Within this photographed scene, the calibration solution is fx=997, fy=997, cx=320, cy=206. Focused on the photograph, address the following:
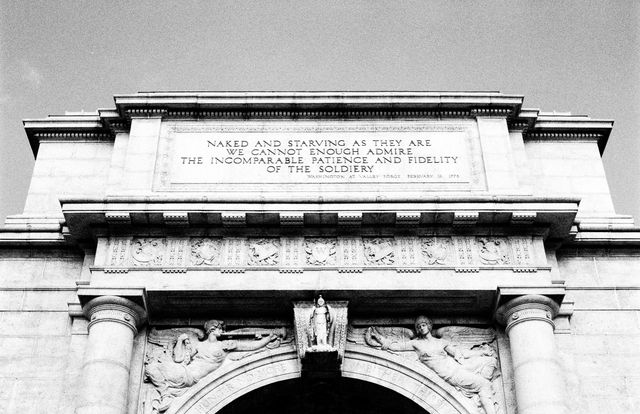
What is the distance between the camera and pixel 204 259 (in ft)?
69.2

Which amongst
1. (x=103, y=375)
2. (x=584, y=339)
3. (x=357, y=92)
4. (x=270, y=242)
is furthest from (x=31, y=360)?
(x=584, y=339)

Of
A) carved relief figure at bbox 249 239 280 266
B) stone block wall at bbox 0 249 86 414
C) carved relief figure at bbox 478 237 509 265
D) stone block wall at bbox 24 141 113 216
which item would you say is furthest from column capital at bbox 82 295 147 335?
carved relief figure at bbox 478 237 509 265

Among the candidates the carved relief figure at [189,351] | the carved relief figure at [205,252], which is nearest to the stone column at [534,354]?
the carved relief figure at [189,351]

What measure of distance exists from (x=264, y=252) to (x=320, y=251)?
1194mm

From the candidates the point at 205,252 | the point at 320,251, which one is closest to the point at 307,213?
the point at 320,251

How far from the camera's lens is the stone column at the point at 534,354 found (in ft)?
62.6

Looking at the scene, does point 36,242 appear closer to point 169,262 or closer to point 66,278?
point 66,278

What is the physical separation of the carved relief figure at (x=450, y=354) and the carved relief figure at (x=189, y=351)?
2302 mm

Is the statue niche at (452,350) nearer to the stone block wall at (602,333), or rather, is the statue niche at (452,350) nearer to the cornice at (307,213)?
the stone block wall at (602,333)

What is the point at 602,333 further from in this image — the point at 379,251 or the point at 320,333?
the point at 320,333

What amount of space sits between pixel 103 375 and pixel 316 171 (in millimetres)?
6844

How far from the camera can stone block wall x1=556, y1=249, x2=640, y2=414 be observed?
20078 millimetres

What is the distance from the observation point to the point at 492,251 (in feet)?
69.8

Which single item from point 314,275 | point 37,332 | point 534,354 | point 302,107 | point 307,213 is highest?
point 302,107
